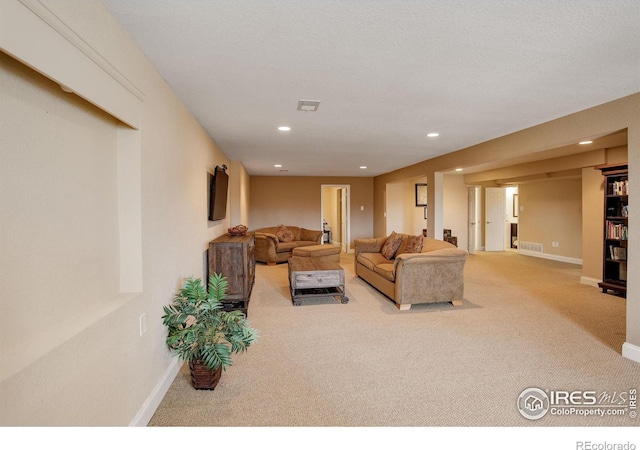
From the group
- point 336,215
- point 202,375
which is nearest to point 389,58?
point 202,375

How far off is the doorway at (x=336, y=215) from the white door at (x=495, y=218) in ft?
13.4

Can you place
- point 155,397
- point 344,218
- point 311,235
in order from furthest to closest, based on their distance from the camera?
1. point 344,218
2. point 311,235
3. point 155,397

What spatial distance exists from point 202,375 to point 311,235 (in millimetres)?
6457

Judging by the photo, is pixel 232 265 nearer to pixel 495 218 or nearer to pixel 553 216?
pixel 553 216

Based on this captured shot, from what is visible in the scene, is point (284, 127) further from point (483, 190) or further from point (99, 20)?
point (483, 190)

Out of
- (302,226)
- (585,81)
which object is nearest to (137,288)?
(585,81)

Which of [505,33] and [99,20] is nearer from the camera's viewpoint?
[99,20]

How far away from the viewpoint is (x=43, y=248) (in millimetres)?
1274

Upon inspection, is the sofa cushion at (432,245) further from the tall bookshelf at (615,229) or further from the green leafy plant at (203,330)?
the green leafy plant at (203,330)

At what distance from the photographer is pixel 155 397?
2.11m

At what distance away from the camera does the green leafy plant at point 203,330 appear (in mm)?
2217

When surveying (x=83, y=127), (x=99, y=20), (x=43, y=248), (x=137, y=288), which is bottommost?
(x=137, y=288)

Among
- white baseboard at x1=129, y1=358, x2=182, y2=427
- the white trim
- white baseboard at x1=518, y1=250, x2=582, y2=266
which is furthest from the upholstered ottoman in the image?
white baseboard at x1=518, y1=250, x2=582, y2=266
